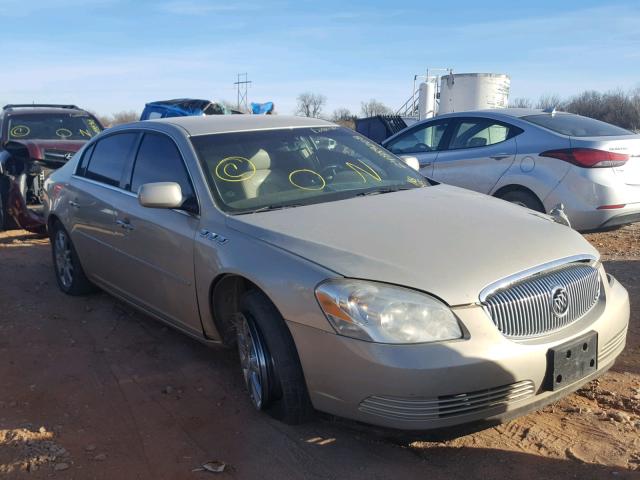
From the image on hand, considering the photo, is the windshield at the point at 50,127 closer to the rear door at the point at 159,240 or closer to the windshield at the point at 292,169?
the rear door at the point at 159,240

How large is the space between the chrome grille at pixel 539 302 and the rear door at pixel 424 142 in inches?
178

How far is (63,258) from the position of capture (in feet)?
18.9

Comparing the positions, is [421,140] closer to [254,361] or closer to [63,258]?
[63,258]

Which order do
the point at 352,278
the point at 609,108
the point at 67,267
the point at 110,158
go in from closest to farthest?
the point at 352,278, the point at 110,158, the point at 67,267, the point at 609,108

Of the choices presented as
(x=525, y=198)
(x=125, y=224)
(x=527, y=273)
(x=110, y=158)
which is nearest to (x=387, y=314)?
(x=527, y=273)

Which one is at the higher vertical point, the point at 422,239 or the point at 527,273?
the point at 422,239

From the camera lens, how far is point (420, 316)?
269 centimetres

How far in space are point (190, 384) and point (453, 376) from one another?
6.02 feet

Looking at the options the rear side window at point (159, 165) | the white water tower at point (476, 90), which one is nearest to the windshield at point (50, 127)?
the rear side window at point (159, 165)

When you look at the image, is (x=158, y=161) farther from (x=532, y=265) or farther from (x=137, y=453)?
(x=532, y=265)

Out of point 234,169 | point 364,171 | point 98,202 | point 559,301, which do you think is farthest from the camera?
point 98,202

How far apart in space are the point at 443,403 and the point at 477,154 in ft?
16.0

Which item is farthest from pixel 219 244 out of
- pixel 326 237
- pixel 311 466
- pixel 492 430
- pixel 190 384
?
pixel 492 430

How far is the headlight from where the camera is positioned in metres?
2.67
